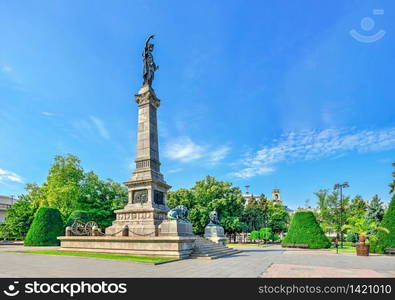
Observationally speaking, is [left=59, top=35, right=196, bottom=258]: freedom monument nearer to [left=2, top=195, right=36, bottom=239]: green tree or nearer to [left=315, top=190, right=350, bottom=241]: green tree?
[left=2, top=195, right=36, bottom=239]: green tree

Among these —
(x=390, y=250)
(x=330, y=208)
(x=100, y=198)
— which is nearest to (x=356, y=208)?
(x=330, y=208)

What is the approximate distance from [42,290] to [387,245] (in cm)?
2541

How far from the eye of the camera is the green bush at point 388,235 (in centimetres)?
2303

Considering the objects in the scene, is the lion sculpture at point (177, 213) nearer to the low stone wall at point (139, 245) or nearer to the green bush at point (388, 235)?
the low stone wall at point (139, 245)

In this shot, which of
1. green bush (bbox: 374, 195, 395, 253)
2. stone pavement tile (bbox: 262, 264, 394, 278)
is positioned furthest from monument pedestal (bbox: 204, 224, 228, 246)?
stone pavement tile (bbox: 262, 264, 394, 278)

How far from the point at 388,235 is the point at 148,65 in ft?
82.9

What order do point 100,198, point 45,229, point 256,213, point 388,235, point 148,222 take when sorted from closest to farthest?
point 148,222
point 388,235
point 45,229
point 100,198
point 256,213

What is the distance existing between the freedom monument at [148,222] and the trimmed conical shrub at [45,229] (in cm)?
833

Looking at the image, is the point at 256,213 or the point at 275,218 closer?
the point at 256,213

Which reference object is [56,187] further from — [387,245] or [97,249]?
[387,245]

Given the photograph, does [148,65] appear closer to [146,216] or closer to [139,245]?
[146,216]

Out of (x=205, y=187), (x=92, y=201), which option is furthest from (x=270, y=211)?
(x=92, y=201)

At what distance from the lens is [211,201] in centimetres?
4862

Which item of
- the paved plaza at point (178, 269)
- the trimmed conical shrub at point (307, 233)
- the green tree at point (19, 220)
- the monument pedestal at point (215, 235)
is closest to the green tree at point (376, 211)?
the trimmed conical shrub at point (307, 233)
